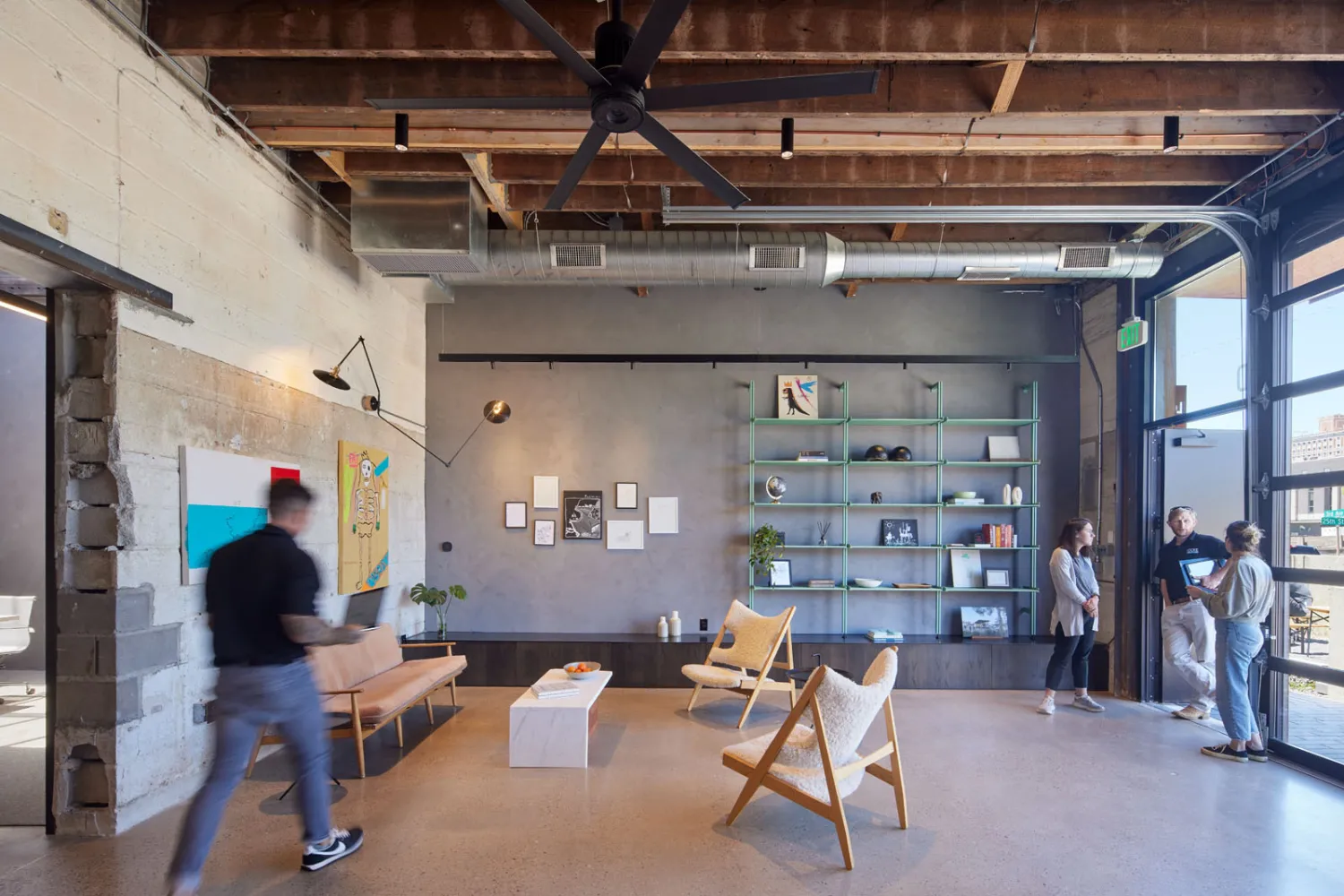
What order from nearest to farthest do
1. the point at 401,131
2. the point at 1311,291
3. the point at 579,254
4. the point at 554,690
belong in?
the point at 401,131
the point at 1311,291
the point at 554,690
the point at 579,254

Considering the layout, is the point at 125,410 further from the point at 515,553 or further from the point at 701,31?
the point at 515,553

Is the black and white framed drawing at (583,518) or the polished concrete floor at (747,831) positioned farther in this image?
the black and white framed drawing at (583,518)

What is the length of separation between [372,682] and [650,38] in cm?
448

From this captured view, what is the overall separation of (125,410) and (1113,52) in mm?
5265

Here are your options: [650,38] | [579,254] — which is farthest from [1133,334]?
[650,38]

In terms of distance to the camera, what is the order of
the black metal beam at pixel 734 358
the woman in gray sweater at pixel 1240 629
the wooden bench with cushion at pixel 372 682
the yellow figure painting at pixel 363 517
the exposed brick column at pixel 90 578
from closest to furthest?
the exposed brick column at pixel 90 578 < the wooden bench with cushion at pixel 372 682 < the woman in gray sweater at pixel 1240 629 < the yellow figure painting at pixel 363 517 < the black metal beam at pixel 734 358

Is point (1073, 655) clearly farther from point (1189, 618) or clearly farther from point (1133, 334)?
point (1133, 334)

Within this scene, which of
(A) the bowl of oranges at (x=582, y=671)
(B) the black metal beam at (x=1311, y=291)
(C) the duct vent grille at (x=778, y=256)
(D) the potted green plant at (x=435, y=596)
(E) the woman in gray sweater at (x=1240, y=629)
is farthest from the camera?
(D) the potted green plant at (x=435, y=596)

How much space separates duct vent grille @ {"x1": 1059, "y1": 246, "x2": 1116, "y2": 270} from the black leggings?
291 cm

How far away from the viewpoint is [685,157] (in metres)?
3.33

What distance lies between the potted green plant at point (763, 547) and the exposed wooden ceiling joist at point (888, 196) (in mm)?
3050

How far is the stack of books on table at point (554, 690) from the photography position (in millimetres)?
4867

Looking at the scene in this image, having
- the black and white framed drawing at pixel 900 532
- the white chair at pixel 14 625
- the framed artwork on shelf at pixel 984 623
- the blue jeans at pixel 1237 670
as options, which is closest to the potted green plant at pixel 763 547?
the black and white framed drawing at pixel 900 532

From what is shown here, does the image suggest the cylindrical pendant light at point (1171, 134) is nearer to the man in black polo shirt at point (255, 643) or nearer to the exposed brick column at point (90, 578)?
the man in black polo shirt at point (255, 643)
